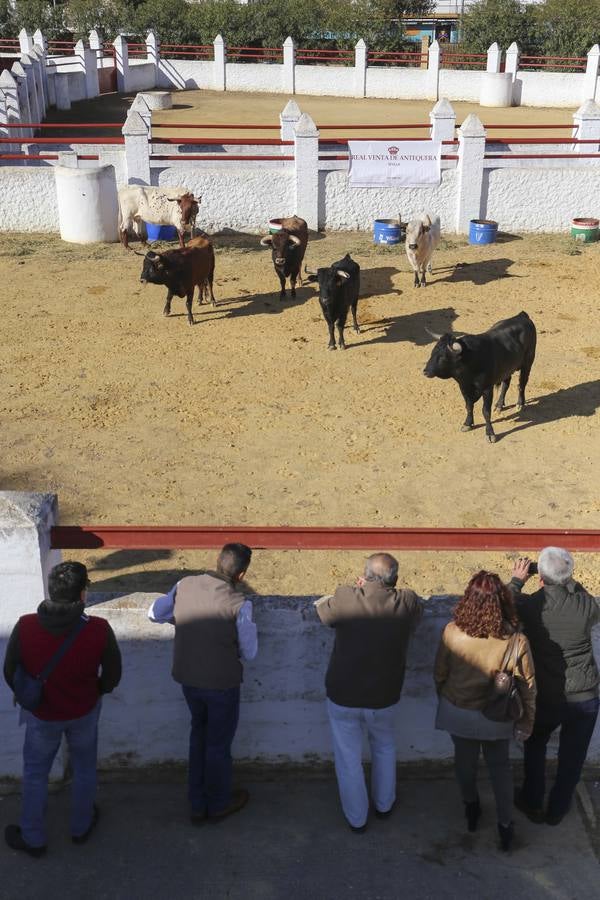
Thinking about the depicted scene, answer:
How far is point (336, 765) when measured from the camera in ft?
13.7

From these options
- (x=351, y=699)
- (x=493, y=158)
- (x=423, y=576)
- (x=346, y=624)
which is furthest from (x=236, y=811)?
(x=493, y=158)

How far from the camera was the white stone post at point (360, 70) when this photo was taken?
119 feet

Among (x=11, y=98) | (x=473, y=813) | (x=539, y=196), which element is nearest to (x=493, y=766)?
(x=473, y=813)

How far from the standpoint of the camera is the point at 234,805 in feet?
13.9

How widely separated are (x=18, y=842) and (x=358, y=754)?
150 centimetres

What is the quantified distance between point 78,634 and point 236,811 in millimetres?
1153

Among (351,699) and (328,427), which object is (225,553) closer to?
(351,699)

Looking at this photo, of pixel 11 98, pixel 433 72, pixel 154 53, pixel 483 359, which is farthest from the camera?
pixel 154 53

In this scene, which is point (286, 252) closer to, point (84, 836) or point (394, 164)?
point (394, 164)

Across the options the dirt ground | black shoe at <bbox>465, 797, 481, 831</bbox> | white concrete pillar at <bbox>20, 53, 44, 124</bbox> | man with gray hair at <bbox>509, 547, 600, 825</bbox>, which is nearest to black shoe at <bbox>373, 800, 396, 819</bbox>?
black shoe at <bbox>465, 797, 481, 831</bbox>

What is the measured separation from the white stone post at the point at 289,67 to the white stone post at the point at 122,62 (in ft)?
20.1

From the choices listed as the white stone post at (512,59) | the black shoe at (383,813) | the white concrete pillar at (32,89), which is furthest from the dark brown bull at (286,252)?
the white stone post at (512,59)

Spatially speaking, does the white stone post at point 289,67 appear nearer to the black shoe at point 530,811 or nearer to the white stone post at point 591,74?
the white stone post at point 591,74

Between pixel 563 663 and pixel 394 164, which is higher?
pixel 394 164
